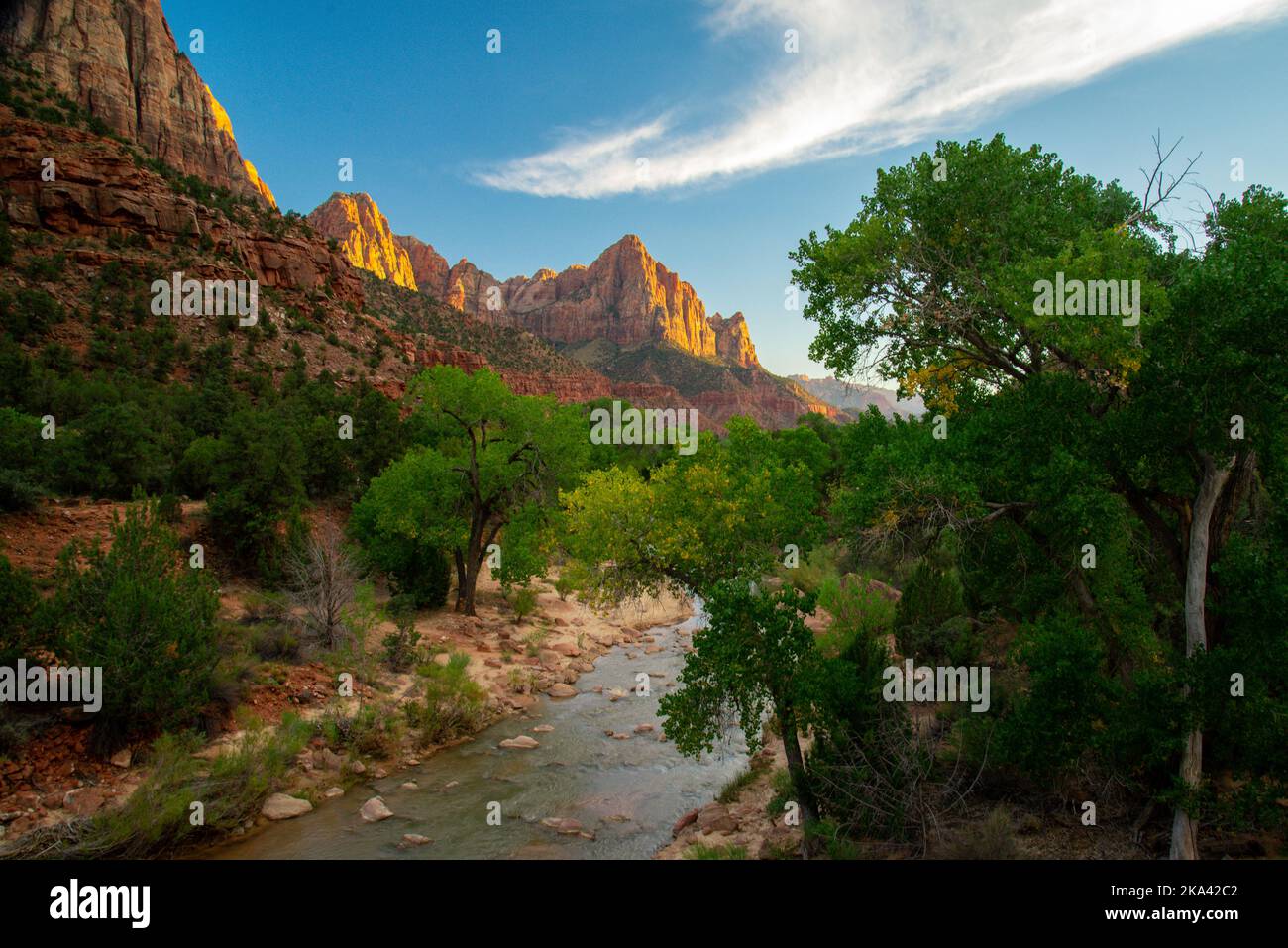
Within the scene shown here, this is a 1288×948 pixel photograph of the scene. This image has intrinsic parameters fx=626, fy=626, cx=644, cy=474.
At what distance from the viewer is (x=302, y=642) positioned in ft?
51.7

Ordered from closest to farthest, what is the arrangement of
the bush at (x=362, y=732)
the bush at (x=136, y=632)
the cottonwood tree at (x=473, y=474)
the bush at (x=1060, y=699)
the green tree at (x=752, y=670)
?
1. the bush at (x=1060, y=699)
2. the green tree at (x=752, y=670)
3. the bush at (x=136, y=632)
4. the bush at (x=362, y=732)
5. the cottonwood tree at (x=473, y=474)

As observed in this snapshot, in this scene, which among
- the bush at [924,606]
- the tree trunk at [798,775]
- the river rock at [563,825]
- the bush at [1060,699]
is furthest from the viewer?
the bush at [924,606]

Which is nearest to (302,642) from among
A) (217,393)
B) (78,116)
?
(217,393)

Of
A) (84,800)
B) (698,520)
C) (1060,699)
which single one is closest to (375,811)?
(84,800)

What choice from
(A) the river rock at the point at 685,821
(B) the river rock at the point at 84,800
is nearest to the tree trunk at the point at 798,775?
(A) the river rock at the point at 685,821

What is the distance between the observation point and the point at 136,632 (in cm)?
1060

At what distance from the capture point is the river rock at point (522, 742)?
1460cm

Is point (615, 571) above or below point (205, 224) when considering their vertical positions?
below

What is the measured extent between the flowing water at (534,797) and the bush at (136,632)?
2.95m

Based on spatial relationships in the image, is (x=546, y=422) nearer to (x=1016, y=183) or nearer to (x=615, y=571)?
(x=615, y=571)

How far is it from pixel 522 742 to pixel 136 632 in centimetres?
797

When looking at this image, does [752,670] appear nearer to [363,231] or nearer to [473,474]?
[473,474]

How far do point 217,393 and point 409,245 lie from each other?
17831 centimetres

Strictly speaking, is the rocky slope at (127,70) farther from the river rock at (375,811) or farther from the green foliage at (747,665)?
the green foliage at (747,665)
